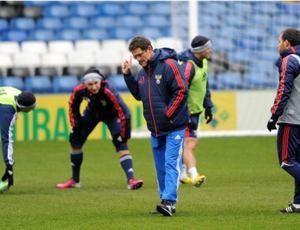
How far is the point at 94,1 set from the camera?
24.9m

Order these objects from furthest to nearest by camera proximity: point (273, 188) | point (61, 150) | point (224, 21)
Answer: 1. point (224, 21)
2. point (61, 150)
3. point (273, 188)

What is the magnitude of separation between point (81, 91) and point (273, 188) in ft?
10.2


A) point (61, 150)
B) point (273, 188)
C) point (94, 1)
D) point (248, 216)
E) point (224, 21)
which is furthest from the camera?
point (94, 1)

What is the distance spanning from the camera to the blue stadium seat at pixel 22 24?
23.8 meters

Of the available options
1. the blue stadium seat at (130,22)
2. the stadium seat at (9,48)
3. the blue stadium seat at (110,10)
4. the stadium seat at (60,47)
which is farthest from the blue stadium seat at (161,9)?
the stadium seat at (9,48)

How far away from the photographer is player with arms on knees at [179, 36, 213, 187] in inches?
464

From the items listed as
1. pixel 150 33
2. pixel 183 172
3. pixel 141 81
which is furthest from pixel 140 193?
pixel 150 33

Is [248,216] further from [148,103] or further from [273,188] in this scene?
[273,188]

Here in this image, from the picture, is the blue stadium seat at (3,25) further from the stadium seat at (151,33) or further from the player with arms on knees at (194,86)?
the player with arms on knees at (194,86)

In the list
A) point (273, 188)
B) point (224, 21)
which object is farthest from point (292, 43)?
point (224, 21)

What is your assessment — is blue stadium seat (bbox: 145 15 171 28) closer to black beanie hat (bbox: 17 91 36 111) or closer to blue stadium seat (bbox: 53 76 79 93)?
blue stadium seat (bbox: 53 76 79 93)

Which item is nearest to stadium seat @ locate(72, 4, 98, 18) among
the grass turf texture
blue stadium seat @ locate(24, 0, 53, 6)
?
blue stadium seat @ locate(24, 0, 53, 6)

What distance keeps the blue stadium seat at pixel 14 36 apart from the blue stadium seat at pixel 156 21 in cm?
387

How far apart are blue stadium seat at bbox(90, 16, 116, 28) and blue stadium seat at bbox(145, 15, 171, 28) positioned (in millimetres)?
1079
